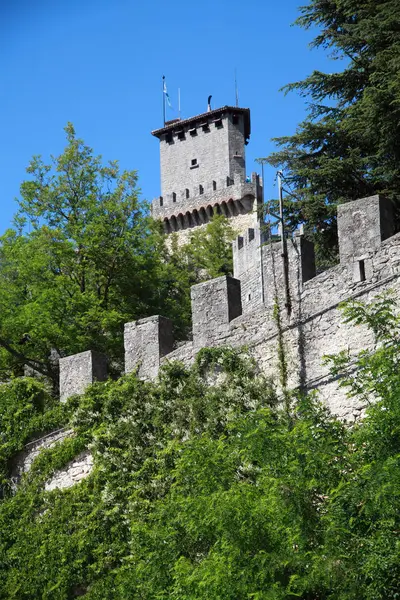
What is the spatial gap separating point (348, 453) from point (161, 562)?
2371 mm

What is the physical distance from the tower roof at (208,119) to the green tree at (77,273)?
20.6 metres

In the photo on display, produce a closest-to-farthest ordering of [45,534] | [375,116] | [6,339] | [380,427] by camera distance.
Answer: [380,427]
[45,534]
[375,116]
[6,339]

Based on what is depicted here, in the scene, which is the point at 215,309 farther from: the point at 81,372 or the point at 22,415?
the point at 22,415

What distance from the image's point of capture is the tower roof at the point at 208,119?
52.0 meters

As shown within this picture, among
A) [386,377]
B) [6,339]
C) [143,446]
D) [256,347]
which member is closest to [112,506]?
[143,446]

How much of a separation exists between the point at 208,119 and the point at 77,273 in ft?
87.7

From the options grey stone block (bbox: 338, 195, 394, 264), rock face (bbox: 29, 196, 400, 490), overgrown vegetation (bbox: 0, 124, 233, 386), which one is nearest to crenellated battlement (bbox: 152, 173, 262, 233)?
overgrown vegetation (bbox: 0, 124, 233, 386)

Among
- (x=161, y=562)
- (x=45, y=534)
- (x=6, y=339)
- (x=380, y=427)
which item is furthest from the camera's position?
(x=6, y=339)

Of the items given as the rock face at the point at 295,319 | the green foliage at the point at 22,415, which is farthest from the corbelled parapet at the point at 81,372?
the green foliage at the point at 22,415

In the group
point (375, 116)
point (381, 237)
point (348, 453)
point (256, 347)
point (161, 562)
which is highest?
point (375, 116)

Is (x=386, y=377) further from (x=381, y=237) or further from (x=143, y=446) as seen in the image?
(x=143, y=446)

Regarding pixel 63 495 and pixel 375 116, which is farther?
pixel 375 116

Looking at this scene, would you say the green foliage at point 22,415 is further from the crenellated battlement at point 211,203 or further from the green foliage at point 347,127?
the crenellated battlement at point 211,203

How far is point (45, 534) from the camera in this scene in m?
16.7
